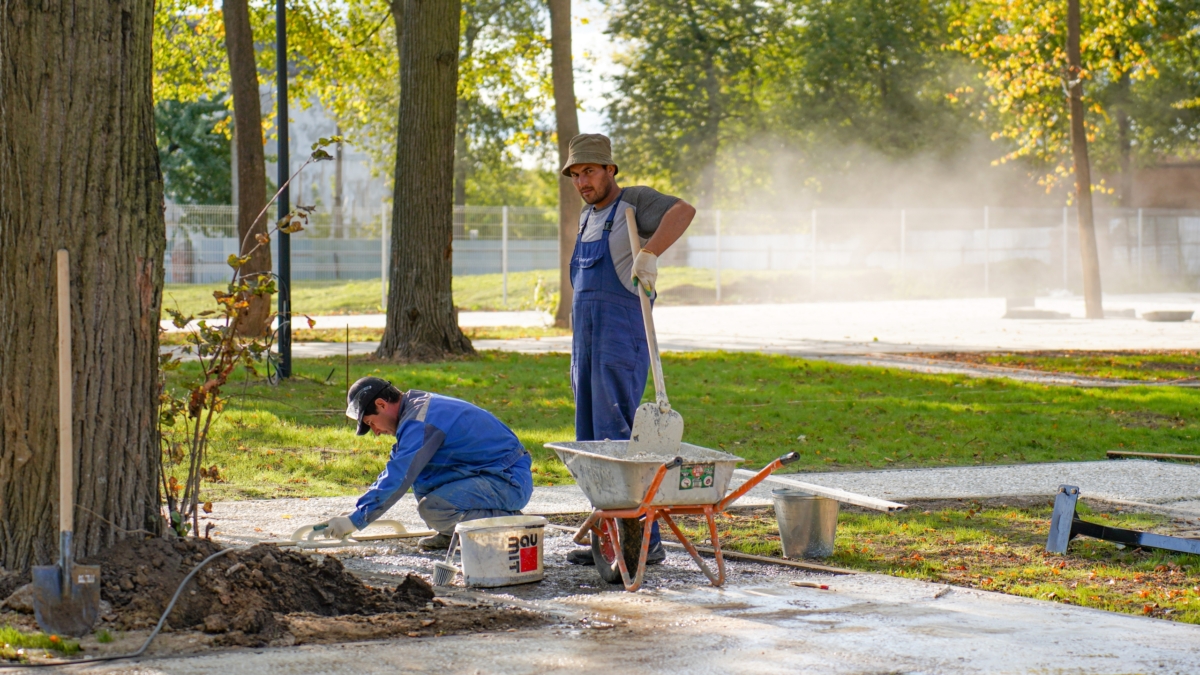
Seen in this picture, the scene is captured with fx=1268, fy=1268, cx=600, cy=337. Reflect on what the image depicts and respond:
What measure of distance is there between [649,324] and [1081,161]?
2131 centimetres

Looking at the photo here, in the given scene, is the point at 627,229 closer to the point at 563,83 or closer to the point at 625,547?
the point at 625,547

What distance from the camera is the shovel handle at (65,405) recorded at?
432cm

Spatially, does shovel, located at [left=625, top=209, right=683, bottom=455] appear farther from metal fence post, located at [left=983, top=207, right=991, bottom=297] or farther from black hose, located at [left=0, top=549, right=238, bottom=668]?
metal fence post, located at [left=983, top=207, right=991, bottom=297]

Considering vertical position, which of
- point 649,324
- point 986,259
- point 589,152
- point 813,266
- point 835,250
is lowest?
point 649,324

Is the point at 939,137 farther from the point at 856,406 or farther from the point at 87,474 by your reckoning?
the point at 87,474

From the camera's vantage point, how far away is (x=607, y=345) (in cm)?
578

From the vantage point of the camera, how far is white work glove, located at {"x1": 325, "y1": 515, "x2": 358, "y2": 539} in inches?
204

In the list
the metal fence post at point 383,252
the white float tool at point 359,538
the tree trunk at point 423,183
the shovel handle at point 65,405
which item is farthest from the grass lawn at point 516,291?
the shovel handle at point 65,405

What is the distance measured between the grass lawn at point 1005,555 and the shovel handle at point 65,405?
10.2 feet

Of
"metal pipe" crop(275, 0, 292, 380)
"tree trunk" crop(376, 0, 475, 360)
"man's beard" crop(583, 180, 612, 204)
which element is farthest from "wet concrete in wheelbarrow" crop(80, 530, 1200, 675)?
"tree trunk" crop(376, 0, 475, 360)


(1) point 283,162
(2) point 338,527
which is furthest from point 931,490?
(1) point 283,162

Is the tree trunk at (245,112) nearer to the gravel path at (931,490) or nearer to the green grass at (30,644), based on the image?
the gravel path at (931,490)

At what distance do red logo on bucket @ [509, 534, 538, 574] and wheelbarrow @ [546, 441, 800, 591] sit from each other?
0.25 metres

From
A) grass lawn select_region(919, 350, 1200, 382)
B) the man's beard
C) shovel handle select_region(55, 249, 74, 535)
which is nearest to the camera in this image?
shovel handle select_region(55, 249, 74, 535)
